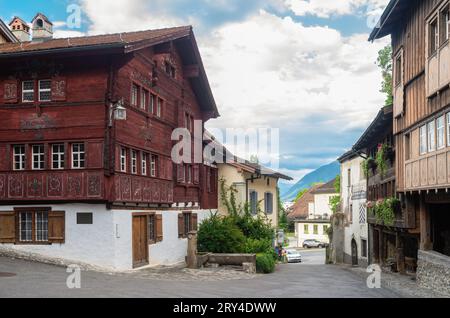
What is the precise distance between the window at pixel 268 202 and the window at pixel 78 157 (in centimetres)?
2208

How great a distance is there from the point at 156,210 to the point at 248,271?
15.7ft

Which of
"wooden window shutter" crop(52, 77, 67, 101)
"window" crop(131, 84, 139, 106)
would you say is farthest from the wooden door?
"wooden window shutter" crop(52, 77, 67, 101)

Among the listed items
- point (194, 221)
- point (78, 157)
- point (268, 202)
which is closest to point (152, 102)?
point (78, 157)

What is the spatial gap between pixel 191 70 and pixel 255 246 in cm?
952

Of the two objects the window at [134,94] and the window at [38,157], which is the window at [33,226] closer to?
the window at [38,157]

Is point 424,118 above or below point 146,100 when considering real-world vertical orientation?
below

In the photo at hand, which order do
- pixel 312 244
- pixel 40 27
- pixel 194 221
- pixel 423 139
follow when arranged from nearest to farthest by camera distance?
pixel 423 139, pixel 40 27, pixel 194 221, pixel 312 244

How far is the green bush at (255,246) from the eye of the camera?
29.3 meters

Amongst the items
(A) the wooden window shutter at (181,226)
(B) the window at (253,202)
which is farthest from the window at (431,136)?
(B) the window at (253,202)

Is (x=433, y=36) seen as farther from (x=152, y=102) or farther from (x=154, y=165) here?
(x=154, y=165)

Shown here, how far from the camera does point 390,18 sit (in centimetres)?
2288

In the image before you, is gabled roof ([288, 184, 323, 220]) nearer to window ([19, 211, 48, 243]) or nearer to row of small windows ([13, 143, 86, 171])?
window ([19, 211, 48, 243])

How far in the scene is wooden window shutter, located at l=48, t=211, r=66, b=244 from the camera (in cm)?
2162
